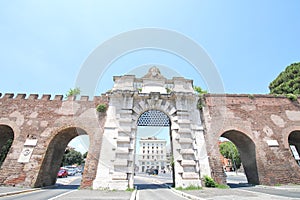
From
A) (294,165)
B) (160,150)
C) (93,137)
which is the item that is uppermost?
(160,150)

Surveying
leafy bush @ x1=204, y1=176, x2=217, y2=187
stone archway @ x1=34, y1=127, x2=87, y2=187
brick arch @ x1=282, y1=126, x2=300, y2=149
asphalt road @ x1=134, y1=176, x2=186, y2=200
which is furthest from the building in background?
leafy bush @ x1=204, y1=176, x2=217, y2=187

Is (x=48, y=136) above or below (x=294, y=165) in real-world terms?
above

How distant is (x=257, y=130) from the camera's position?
15.0 m

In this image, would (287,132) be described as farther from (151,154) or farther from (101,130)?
(151,154)

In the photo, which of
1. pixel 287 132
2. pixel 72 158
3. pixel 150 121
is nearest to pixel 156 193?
pixel 150 121

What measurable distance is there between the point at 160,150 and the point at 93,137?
7865cm

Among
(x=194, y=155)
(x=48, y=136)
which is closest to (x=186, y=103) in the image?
(x=194, y=155)

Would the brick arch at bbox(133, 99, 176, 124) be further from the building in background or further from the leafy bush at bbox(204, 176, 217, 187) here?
the building in background

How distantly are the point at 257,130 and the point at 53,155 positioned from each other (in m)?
17.9

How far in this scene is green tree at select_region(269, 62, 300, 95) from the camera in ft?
86.0

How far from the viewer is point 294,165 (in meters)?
13.7

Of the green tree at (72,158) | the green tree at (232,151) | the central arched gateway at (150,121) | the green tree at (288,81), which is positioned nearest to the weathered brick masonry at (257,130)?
the central arched gateway at (150,121)

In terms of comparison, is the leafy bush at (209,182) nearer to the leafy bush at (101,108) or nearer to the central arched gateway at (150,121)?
the central arched gateway at (150,121)

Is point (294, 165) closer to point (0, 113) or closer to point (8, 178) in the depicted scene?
point (8, 178)
